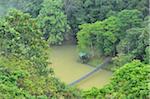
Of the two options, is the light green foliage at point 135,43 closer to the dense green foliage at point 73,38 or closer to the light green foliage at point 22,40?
the dense green foliage at point 73,38

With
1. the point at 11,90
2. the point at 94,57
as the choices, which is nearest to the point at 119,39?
the point at 94,57

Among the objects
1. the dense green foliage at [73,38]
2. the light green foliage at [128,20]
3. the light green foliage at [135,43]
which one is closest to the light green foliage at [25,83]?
the dense green foliage at [73,38]

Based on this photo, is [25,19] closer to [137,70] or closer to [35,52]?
[35,52]

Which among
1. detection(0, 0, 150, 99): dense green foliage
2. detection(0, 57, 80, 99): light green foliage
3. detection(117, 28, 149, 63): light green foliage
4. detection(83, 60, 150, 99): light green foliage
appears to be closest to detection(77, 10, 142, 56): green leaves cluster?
detection(0, 0, 150, 99): dense green foliage

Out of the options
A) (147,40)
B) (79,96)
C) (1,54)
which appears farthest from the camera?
(147,40)

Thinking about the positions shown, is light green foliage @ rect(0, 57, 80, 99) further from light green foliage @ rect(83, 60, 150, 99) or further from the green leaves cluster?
the green leaves cluster

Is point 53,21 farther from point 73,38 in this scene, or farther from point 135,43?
point 135,43
